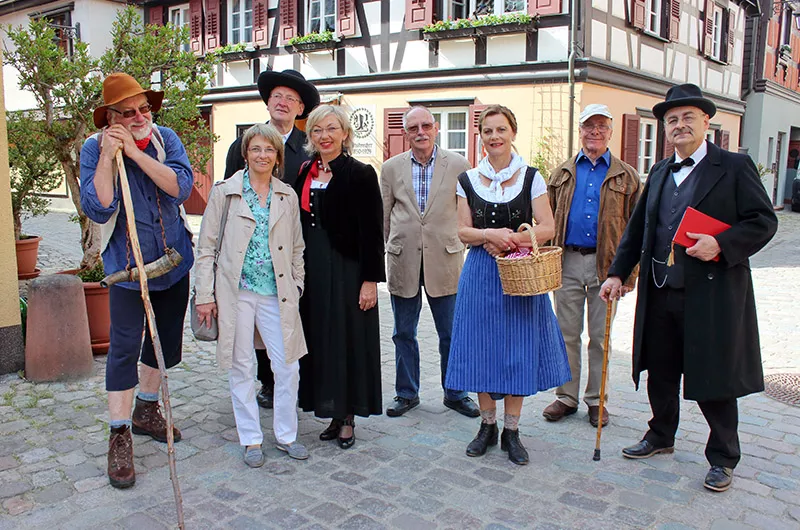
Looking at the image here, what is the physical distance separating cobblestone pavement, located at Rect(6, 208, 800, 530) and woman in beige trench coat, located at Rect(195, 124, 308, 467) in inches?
12.1

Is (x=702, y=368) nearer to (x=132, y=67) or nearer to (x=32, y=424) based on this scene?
(x=32, y=424)

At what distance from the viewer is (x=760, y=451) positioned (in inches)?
158

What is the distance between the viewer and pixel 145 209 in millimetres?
3713

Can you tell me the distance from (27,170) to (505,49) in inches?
347

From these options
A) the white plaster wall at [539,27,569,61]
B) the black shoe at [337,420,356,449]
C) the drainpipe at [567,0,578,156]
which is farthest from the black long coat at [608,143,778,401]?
the white plaster wall at [539,27,569,61]

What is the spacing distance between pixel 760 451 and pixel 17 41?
6481mm

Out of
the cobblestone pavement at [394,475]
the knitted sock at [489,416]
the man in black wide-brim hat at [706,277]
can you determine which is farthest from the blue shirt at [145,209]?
the man in black wide-brim hat at [706,277]

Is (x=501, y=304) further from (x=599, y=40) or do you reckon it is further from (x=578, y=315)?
(x=599, y=40)

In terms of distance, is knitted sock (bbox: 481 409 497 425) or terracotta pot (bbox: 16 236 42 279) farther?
terracotta pot (bbox: 16 236 42 279)

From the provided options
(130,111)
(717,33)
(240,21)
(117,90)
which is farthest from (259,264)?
(717,33)

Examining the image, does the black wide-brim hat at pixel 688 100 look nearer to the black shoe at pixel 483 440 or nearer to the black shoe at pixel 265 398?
the black shoe at pixel 483 440

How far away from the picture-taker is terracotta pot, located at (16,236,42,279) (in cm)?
825

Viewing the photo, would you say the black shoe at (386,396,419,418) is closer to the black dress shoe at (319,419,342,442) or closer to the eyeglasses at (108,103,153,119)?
the black dress shoe at (319,419,342,442)

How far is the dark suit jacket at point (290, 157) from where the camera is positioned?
14.0 ft
